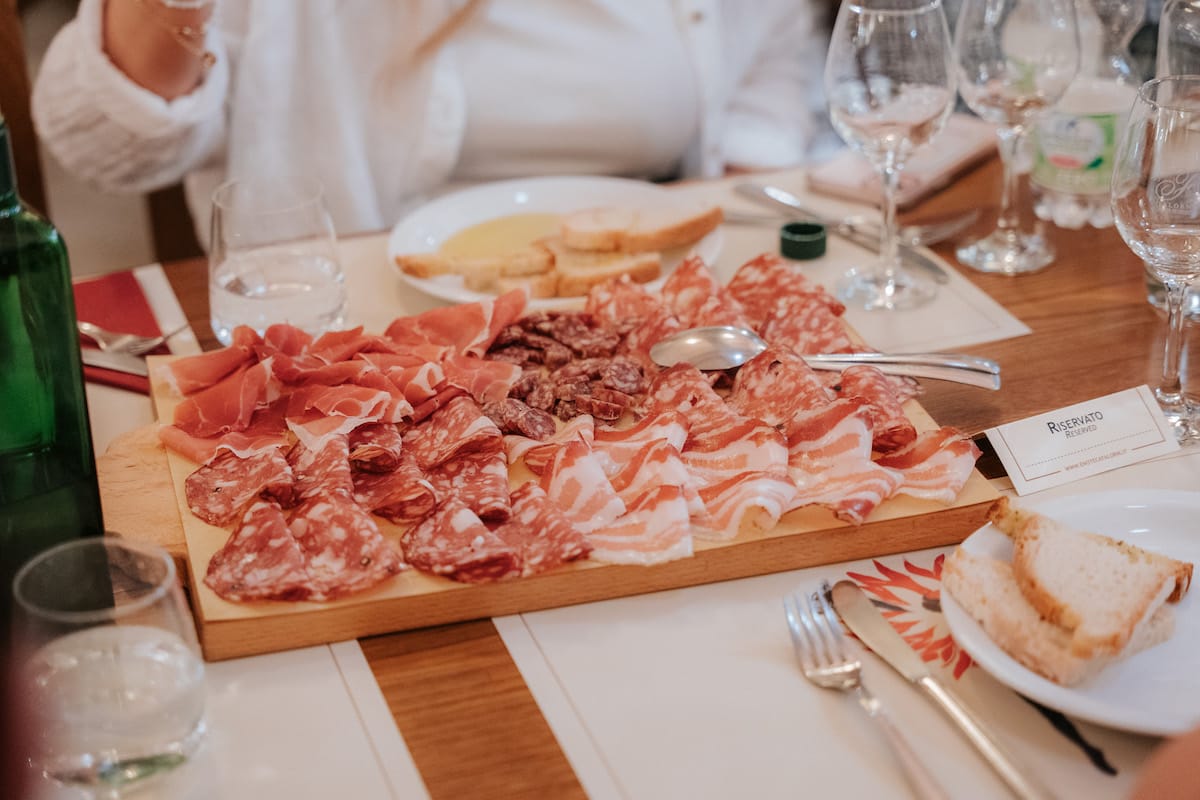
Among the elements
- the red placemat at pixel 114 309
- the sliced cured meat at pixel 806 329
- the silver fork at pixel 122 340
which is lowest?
the red placemat at pixel 114 309

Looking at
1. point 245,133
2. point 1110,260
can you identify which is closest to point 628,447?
point 1110,260

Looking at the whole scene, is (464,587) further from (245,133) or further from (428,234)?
(245,133)

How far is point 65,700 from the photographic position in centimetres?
60

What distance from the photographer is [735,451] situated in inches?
36.6

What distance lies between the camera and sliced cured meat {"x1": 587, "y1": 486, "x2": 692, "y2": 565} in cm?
86

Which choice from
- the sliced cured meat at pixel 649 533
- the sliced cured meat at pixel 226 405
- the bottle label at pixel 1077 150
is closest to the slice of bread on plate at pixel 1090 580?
the sliced cured meat at pixel 649 533

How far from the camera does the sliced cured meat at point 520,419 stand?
101 centimetres

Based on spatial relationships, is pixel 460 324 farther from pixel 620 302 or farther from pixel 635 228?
pixel 635 228

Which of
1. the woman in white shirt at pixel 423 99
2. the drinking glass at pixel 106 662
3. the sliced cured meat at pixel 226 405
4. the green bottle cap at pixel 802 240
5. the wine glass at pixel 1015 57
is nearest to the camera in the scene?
the drinking glass at pixel 106 662

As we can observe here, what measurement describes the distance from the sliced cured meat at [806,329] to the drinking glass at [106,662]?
0.65m

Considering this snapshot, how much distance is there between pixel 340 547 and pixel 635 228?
0.69m

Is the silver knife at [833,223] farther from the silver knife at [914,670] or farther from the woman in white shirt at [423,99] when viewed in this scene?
the silver knife at [914,670]

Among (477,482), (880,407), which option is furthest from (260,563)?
(880,407)

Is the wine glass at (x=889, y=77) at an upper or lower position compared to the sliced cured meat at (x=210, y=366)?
upper
